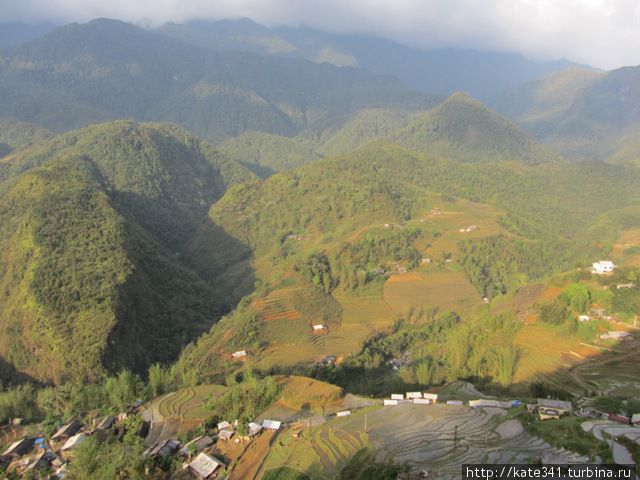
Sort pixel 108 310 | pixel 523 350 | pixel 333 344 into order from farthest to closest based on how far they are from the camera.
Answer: pixel 333 344 < pixel 108 310 < pixel 523 350

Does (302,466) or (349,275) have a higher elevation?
(302,466)

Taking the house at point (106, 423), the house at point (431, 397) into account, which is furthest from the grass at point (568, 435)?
the house at point (106, 423)

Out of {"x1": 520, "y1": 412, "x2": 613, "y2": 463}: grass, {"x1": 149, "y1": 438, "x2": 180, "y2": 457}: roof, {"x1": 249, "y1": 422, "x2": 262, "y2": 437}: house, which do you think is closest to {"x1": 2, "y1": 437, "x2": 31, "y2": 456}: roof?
{"x1": 149, "y1": 438, "x2": 180, "y2": 457}: roof

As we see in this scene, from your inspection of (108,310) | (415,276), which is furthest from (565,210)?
(108,310)

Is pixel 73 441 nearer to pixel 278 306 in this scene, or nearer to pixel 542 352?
pixel 278 306

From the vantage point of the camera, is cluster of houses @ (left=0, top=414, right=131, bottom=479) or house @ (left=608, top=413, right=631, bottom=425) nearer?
cluster of houses @ (left=0, top=414, right=131, bottom=479)

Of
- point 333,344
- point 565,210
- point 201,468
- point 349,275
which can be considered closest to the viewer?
point 201,468

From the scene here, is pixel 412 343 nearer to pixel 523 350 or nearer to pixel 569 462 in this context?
pixel 523 350

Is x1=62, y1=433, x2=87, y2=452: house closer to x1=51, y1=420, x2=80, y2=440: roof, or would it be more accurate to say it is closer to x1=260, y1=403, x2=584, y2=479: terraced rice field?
x1=51, y1=420, x2=80, y2=440: roof
